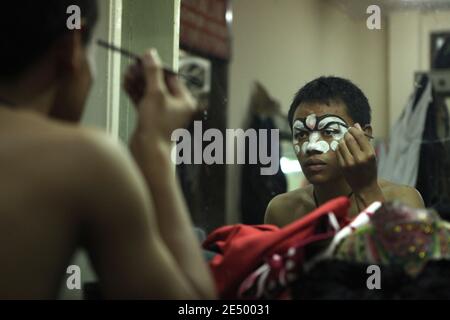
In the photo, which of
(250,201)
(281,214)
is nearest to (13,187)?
(281,214)

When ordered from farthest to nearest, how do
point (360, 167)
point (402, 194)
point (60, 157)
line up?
point (402, 194) → point (360, 167) → point (60, 157)

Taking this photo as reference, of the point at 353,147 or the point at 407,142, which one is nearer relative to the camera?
the point at 353,147

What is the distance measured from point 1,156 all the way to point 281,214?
86cm

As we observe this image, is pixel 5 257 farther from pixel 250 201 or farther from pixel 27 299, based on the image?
pixel 250 201

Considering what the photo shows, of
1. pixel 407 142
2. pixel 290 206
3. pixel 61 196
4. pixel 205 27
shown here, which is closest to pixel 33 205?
pixel 61 196

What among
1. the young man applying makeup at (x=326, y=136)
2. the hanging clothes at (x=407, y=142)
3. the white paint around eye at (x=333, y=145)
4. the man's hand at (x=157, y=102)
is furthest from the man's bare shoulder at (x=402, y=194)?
the hanging clothes at (x=407, y=142)

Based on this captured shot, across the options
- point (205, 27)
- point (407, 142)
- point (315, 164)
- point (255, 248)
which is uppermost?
point (205, 27)

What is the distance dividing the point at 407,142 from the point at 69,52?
1.64 m

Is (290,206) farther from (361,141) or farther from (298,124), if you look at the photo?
(361,141)

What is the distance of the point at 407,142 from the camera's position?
207 centimetres

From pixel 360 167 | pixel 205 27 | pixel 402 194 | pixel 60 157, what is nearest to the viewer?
pixel 60 157
